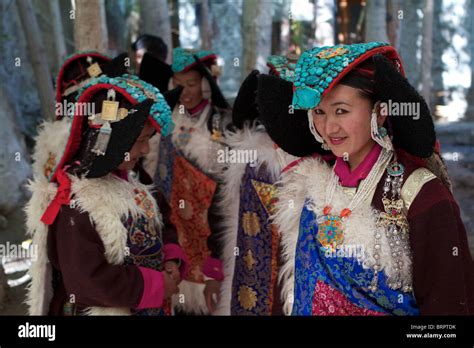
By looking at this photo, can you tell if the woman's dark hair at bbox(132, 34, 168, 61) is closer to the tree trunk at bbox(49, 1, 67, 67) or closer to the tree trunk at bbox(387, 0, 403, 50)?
the tree trunk at bbox(49, 1, 67, 67)

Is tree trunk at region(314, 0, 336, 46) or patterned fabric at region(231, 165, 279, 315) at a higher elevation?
tree trunk at region(314, 0, 336, 46)

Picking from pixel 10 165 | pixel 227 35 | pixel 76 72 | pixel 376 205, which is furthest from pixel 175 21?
pixel 376 205

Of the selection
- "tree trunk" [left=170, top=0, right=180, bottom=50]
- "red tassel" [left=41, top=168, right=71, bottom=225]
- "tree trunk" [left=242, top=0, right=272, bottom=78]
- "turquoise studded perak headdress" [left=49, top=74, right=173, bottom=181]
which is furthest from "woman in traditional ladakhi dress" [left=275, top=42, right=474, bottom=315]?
"tree trunk" [left=170, top=0, right=180, bottom=50]

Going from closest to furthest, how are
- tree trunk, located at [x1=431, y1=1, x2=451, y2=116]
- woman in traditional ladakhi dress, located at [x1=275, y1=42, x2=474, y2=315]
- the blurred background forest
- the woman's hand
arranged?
woman in traditional ladakhi dress, located at [x1=275, y1=42, x2=474, y2=315] < the woman's hand < the blurred background forest < tree trunk, located at [x1=431, y1=1, x2=451, y2=116]

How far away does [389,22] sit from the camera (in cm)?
741

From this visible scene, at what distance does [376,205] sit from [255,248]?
1.22 m

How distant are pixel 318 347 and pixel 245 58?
4.08m

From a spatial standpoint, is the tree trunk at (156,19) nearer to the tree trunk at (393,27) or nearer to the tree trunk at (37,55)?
the tree trunk at (37,55)

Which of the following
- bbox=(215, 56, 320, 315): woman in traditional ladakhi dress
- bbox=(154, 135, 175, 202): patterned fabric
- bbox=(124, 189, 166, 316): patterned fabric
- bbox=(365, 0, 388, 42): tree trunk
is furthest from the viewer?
bbox=(365, 0, 388, 42): tree trunk

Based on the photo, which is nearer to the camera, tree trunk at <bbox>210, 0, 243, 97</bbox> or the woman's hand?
the woman's hand

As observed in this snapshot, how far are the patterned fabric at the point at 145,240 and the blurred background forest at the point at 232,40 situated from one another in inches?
85.0

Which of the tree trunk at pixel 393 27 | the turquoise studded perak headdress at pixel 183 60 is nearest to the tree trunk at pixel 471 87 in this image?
the tree trunk at pixel 393 27

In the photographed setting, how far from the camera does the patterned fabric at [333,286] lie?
6.36 feet

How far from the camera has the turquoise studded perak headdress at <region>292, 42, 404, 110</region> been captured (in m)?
1.89
